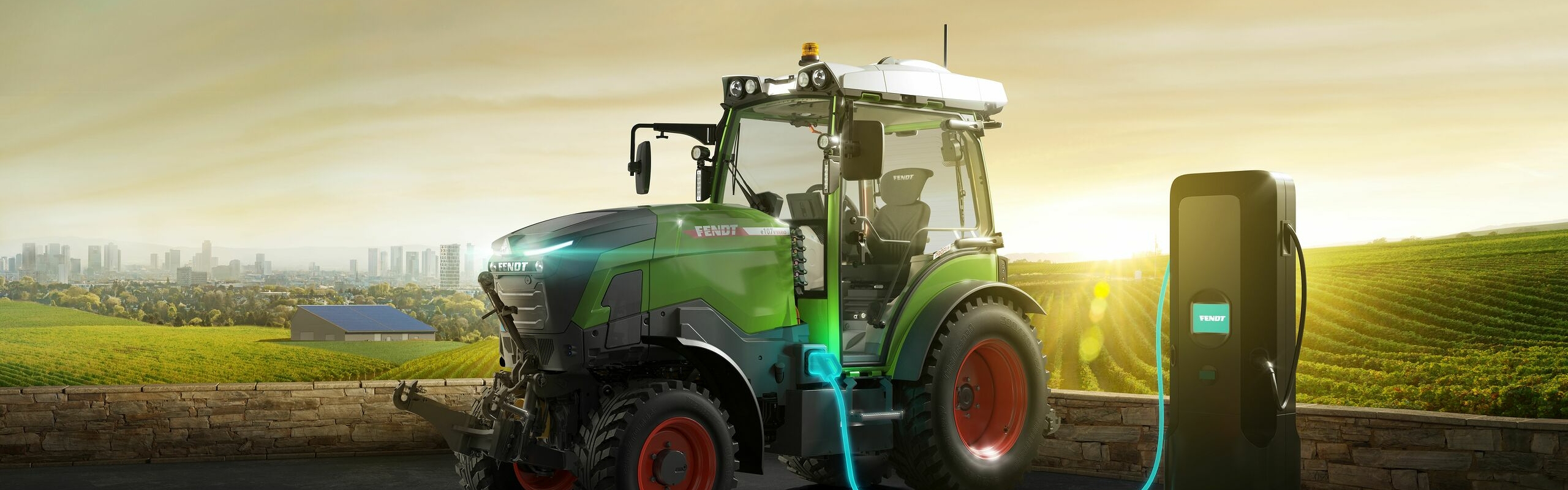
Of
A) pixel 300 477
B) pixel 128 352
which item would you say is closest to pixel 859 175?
pixel 300 477

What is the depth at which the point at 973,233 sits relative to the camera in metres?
7.92

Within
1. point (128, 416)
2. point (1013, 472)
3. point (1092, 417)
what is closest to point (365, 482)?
point (128, 416)

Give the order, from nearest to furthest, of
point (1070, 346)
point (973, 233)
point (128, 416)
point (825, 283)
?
point (825, 283), point (973, 233), point (128, 416), point (1070, 346)

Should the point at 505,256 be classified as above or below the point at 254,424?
above

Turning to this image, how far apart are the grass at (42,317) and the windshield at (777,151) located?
13.6 meters

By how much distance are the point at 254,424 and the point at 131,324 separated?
29.8ft

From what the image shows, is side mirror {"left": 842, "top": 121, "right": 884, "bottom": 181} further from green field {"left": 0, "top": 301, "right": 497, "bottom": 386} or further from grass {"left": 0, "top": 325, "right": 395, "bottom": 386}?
grass {"left": 0, "top": 325, "right": 395, "bottom": 386}

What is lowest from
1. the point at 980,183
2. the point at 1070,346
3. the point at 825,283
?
the point at 1070,346

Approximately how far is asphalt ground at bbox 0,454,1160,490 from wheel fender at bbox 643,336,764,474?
180cm

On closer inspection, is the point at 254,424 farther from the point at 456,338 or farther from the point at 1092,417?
the point at 456,338

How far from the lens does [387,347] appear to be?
1722 cm

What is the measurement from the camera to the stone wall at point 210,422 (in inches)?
359

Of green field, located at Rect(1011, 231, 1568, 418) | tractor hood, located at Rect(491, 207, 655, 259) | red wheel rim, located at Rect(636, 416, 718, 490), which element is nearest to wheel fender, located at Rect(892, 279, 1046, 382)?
red wheel rim, located at Rect(636, 416, 718, 490)

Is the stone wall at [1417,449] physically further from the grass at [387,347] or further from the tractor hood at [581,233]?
the grass at [387,347]
